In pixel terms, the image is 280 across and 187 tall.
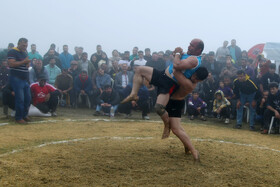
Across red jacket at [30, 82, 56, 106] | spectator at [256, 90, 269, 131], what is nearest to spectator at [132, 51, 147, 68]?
red jacket at [30, 82, 56, 106]

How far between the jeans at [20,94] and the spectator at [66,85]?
3.31m

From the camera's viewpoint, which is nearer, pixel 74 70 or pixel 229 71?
pixel 229 71

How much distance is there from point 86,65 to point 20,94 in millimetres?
4703

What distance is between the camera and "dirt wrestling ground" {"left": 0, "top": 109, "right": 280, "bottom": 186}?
3848 millimetres

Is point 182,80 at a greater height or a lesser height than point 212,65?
lesser

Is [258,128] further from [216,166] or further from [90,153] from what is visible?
[90,153]

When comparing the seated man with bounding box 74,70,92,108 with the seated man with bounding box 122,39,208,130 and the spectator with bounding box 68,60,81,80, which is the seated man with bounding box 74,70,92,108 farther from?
the seated man with bounding box 122,39,208,130

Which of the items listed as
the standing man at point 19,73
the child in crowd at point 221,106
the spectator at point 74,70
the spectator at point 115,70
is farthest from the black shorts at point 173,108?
the spectator at point 74,70

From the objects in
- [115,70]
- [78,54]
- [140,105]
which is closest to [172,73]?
[140,105]

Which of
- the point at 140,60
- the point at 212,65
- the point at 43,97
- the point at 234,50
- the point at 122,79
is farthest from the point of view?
the point at 234,50

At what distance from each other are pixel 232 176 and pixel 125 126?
161 inches

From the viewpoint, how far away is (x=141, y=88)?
9.91 metres

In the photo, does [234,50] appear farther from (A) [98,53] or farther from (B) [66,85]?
(B) [66,85]

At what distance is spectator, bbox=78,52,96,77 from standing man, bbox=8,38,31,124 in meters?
4.34
